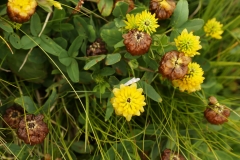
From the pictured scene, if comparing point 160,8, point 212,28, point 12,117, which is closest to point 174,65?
point 160,8

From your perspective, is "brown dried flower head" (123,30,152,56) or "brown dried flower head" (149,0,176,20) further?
"brown dried flower head" (149,0,176,20)

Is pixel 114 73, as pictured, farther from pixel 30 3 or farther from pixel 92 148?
pixel 30 3

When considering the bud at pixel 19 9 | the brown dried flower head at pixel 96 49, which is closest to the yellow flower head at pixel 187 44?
the brown dried flower head at pixel 96 49

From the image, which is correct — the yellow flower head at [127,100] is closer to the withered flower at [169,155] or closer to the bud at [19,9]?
the withered flower at [169,155]

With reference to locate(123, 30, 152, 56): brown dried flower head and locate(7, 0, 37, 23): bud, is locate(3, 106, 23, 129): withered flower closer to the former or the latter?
locate(7, 0, 37, 23): bud

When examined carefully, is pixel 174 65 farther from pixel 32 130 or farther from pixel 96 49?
pixel 32 130

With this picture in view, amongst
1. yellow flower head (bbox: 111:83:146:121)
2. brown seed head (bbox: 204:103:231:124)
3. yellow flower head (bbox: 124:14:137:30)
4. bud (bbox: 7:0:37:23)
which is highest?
bud (bbox: 7:0:37:23)

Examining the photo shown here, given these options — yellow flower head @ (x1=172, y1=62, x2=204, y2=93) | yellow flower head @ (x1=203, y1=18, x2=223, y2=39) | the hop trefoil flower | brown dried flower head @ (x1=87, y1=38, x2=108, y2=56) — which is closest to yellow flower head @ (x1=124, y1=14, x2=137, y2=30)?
the hop trefoil flower
